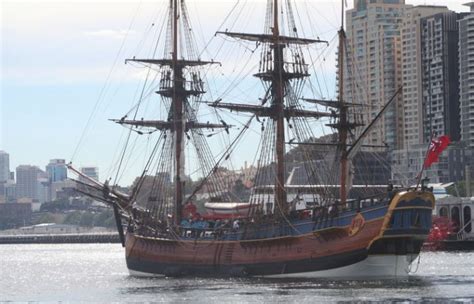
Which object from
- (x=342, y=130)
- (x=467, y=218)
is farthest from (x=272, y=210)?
(x=467, y=218)

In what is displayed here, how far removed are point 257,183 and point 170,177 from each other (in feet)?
32.5

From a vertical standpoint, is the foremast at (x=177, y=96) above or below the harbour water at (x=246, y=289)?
above

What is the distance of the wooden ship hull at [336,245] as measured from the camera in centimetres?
8919

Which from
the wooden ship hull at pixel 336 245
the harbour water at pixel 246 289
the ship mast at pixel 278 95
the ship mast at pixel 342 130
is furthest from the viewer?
the ship mast at pixel 278 95

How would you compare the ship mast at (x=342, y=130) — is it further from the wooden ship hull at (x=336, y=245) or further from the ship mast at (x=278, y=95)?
the ship mast at (x=278, y=95)

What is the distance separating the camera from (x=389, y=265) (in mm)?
90750

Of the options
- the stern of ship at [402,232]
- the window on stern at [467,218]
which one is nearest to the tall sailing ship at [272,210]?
the stern of ship at [402,232]

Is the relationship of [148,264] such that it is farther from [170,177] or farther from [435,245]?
[435,245]

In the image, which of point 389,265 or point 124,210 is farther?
point 124,210

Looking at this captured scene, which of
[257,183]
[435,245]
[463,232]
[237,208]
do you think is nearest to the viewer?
[257,183]

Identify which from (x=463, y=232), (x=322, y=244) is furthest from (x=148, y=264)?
(x=463, y=232)

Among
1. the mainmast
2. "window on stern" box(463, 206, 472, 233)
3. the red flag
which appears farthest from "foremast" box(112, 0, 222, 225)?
"window on stern" box(463, 206, 472, 233)

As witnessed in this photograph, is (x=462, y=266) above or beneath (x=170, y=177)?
beneath

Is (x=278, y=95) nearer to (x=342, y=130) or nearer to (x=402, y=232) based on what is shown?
(x=342, y=130)
